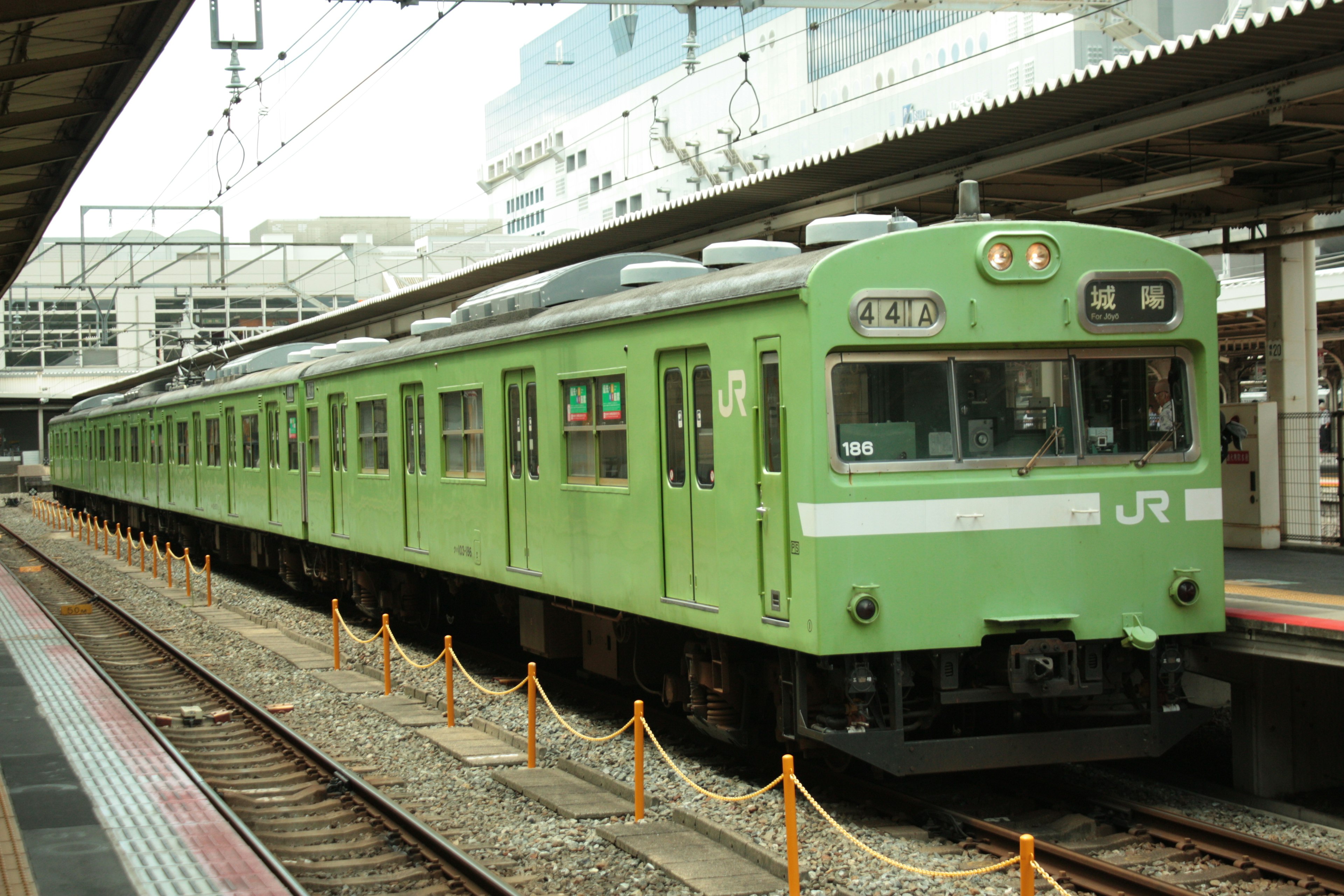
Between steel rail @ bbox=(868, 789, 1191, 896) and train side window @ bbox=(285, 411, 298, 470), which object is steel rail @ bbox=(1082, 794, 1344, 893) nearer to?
steel rail @ bbox=(868, 789, 1191, 896)

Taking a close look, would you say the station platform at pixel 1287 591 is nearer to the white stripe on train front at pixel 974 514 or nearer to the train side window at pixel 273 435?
the white stripe on train front at pixel 974 514

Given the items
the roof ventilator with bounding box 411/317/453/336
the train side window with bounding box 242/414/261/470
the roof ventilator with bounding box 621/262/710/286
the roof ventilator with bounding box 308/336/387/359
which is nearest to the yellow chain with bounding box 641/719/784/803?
the roof ventilator with bounding box 621/262/710/286

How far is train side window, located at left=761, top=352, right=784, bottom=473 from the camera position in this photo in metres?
7.34

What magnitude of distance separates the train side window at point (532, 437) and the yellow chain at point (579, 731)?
1571mm

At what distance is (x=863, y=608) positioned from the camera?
22.8 ft

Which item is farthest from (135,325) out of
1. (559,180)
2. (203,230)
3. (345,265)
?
→ (559,180)

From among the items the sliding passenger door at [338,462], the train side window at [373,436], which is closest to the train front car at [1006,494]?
the train side window at [373,436]

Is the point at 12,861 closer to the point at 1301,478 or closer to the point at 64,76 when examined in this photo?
the point at 64,76

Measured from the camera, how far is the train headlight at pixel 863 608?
694 cm

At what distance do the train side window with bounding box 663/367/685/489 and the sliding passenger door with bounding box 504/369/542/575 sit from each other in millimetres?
1983

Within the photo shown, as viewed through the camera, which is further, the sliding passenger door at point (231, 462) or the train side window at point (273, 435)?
the sliding passenger door at point (231, 462)

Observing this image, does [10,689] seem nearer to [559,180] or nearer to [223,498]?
[223,498]

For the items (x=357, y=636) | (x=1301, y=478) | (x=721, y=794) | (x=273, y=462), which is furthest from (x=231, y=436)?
(x=1301, y=478)

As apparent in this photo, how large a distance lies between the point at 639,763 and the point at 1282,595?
4.47 meters
